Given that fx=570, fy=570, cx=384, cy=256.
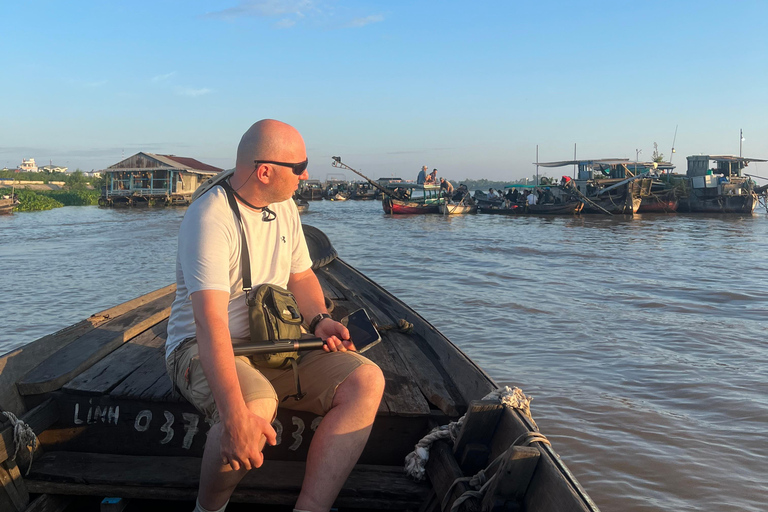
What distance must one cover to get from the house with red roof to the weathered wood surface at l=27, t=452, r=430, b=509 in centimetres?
3891

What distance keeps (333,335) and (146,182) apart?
43.6 meters

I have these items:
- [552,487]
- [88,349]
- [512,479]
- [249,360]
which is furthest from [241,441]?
[88,349]

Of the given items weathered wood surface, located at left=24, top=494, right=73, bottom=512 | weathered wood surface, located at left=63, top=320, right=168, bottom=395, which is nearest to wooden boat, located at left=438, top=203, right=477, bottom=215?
weathered wood surface, located at left=63, top=320, right=168, bottom=395

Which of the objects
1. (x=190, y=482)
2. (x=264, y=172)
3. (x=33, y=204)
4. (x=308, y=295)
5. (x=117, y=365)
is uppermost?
(x=33, y=204)

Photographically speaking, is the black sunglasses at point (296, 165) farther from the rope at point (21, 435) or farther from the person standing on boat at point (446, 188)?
the person standing on boat at point (446, 188)

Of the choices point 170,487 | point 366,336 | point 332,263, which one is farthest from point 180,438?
point 332,263

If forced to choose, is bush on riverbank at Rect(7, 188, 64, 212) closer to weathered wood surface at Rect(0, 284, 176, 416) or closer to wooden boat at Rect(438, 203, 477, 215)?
wooden boat at Rect(438, 203, 477, 215)

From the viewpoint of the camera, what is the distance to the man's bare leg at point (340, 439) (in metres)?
1.94

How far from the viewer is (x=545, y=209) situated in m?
33.5

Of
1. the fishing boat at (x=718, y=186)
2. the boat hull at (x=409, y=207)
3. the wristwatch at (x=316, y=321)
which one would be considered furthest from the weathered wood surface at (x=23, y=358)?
the fishing boat at (x=718, y=186)

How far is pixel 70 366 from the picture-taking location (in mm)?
2713

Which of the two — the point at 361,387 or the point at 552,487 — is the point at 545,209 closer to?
the point at 361,387

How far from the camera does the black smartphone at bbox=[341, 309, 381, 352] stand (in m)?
2.51

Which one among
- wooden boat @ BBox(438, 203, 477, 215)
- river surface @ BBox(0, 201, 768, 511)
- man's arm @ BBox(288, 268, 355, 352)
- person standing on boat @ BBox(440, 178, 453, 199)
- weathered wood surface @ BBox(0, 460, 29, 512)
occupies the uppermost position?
person standing on boat @ BBox(440, 178, 453, 199)
